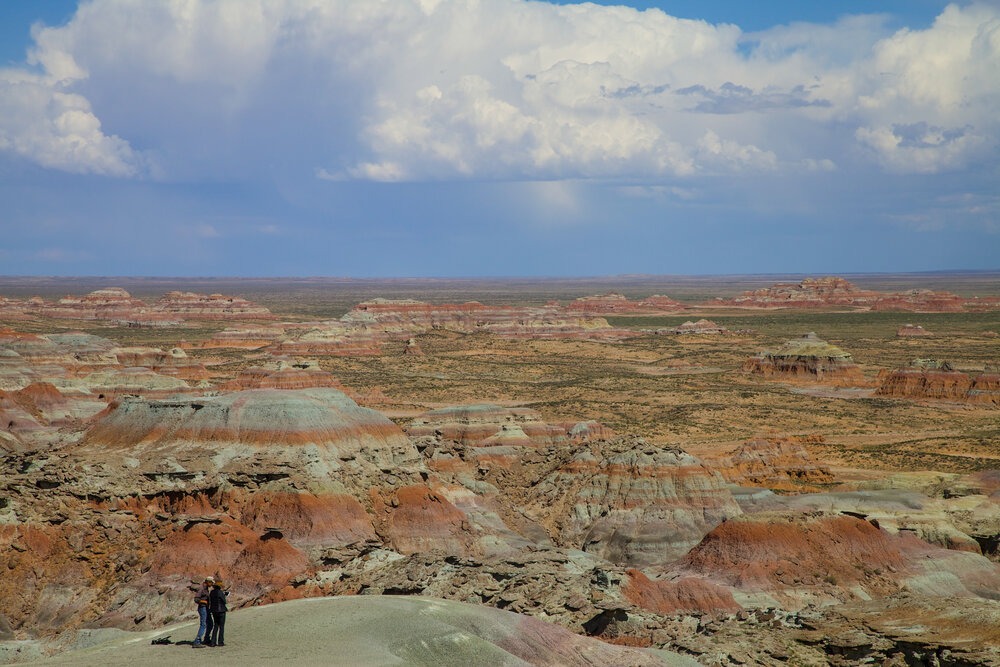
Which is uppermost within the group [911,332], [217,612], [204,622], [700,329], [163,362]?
[217,612]

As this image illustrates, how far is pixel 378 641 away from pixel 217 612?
303 cm

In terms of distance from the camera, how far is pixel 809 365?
107m

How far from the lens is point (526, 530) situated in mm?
40062

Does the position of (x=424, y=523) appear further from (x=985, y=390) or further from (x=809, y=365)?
(x=809, y=365)

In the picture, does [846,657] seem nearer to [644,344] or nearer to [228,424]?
[228,424]

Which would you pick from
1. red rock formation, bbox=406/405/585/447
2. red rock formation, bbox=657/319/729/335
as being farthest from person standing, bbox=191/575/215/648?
red rock formation, bbox=657/319/729/335

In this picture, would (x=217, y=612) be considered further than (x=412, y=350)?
No

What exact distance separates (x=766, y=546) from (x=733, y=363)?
301 feet

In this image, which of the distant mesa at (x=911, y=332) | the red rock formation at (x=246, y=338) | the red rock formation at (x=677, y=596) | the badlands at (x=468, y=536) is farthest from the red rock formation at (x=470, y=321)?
the red rock formation at (x=677, y=596)

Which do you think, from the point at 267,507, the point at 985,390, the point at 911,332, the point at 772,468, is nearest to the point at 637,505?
the point at 267,507

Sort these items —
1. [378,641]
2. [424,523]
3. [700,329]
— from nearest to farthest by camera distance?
[378,641] → [424,523] → [700,329]

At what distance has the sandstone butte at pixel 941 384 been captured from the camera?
87500 millimetres

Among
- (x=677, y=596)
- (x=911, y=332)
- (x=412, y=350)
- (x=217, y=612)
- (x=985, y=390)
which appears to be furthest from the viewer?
(x=911, y=332)

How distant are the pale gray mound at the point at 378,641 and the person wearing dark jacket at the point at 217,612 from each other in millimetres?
237
